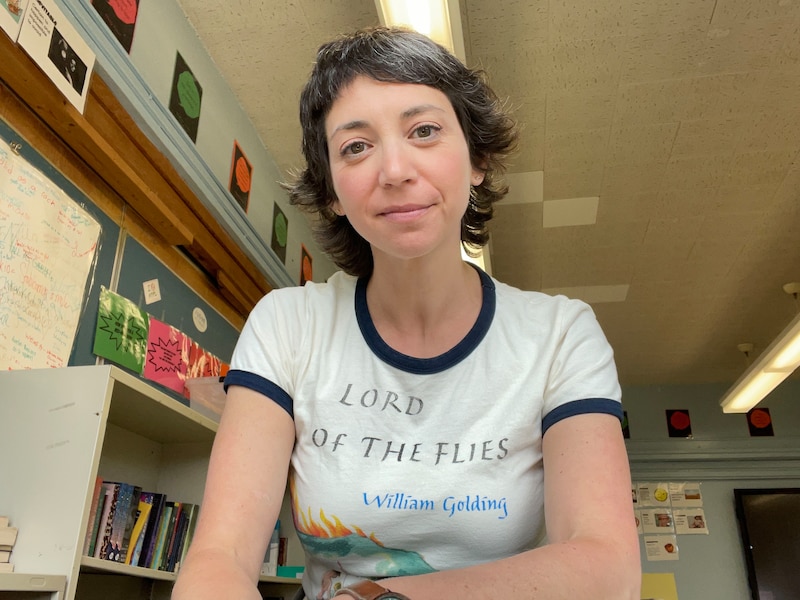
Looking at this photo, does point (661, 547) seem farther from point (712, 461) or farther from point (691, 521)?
point (712, 461)

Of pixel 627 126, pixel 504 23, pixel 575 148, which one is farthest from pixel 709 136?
pixel 504 23

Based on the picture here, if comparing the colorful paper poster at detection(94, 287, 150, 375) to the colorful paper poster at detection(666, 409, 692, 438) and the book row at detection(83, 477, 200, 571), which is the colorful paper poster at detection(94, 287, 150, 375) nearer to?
the book row at detection(83, 477, 200, 571)

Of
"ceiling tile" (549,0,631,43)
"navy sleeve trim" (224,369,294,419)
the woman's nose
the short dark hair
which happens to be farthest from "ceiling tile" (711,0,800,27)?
"navy sleeve trim" (224,369,294,419)

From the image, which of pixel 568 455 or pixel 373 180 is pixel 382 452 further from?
pixel 373 180

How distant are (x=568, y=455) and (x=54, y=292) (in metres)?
1.40

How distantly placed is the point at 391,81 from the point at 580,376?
472 millimetres

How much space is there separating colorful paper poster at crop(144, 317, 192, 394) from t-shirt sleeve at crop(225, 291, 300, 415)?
50.6 inches

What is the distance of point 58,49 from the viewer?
164cm

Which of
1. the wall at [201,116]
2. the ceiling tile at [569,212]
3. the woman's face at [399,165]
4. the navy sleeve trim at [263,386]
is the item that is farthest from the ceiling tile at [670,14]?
the navy sleeve trim at [263,386]

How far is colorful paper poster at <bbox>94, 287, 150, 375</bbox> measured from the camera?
6.18 ft

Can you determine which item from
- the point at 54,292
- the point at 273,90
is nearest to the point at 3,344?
the point at 54,292

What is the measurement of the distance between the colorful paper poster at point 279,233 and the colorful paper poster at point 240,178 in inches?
13.7

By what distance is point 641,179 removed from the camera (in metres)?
3.47

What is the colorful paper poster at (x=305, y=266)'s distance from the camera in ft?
12.2
